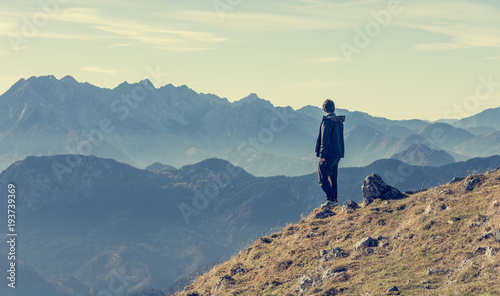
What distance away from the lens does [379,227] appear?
3050cm

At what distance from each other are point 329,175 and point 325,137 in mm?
2478

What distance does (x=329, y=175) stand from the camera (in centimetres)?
3744

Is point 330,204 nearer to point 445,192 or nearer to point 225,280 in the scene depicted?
point 445,192

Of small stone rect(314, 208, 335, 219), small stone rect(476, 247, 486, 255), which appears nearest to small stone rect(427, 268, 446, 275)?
small stone rect(476, 247, 486, 255)

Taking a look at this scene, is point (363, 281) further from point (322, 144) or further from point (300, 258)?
point (322, 144)

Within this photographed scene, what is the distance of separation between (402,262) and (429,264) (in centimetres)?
121

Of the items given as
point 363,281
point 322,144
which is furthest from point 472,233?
point 322,144

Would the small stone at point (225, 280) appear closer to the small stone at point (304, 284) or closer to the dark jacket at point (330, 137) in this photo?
the small stone at point (304, 284)

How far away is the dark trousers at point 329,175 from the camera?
121 ft

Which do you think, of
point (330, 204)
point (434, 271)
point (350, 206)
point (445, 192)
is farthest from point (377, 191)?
point (434, 271)

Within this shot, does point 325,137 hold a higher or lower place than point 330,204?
higher

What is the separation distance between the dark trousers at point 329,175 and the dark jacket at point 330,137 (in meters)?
0.44

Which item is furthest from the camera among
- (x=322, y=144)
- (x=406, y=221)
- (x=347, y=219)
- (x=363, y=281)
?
(x=322, y=144)

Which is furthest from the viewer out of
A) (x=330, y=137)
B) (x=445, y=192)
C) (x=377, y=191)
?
(x=330, y=137)
